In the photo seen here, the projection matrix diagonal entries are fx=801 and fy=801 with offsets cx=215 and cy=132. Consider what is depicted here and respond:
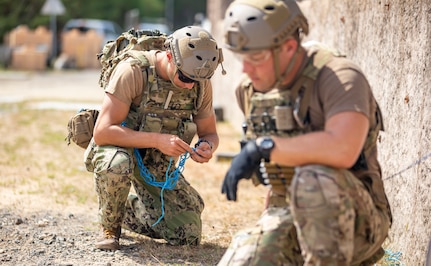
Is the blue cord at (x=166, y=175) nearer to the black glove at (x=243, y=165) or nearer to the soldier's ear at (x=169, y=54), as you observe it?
the soldier's ear at (x=169, y=54)

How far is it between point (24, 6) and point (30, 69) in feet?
29.0

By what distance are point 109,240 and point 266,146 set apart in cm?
208

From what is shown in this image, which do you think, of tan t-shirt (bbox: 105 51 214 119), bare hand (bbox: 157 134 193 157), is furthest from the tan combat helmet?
bare hand (bbox: 157 134 193 157)

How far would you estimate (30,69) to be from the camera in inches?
1204

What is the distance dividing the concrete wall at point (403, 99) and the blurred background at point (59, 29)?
17637mm

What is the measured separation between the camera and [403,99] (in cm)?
511

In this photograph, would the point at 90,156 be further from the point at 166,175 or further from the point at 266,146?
the point at 266,146

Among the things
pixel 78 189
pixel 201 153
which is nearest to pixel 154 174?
pixel 201 153

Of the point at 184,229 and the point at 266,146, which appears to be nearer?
the point at 266,146

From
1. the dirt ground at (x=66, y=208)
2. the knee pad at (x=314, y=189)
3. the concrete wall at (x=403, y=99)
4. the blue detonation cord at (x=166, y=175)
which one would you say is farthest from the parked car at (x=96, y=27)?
the knee pad at (x=314, y=189)

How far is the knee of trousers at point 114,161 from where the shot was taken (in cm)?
509

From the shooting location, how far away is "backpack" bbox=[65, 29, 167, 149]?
5523mm

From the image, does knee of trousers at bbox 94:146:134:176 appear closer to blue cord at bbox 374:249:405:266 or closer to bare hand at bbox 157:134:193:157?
bare hand at bbox 157:134:193:157

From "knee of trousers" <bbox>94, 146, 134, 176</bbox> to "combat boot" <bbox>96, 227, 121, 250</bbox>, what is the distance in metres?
0.46
